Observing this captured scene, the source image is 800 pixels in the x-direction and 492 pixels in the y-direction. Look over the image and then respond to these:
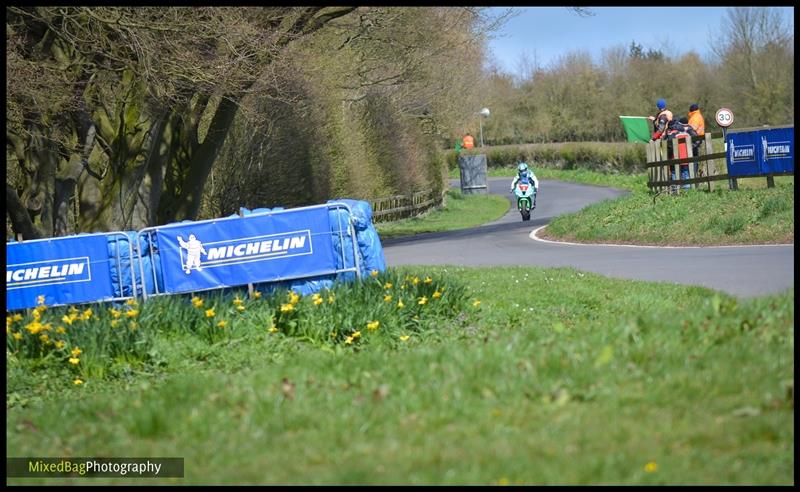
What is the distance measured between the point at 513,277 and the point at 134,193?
355 inches

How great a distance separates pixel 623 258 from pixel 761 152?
631cm

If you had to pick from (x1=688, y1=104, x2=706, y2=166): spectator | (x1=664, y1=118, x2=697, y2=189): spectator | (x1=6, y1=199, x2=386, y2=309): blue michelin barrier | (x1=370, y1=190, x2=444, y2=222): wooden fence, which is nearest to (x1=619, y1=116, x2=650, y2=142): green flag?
(x1=664, y1=118, x2=697, y2=189): spectator

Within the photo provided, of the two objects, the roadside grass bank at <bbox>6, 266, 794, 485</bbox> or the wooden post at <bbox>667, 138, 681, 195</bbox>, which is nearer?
the roadside grass bank at <bbox>6, 266, 794, 485</bbox>

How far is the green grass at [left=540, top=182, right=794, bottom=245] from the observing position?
19656 millimetres

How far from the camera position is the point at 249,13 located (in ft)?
65.7

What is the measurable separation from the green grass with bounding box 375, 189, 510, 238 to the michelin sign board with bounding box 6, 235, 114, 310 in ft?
68.2

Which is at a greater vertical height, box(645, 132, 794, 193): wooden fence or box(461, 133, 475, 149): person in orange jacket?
box(461, 133, 475, 149): person in orange jacket

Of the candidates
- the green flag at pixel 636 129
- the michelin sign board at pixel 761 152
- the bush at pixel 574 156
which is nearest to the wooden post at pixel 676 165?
the michelin sign board at pixel 761 152

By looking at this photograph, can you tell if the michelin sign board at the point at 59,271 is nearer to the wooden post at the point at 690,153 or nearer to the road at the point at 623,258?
the road at the point at 623,258

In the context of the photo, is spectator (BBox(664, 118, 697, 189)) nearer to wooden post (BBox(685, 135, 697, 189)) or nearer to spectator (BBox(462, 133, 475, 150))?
wooden post (BBox(685, 135, 697, 189))

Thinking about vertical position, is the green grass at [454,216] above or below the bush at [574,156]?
below

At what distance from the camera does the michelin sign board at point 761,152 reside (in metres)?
22.4

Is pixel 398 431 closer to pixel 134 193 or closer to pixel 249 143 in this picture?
pixel 134 193

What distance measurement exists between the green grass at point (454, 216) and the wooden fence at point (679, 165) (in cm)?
1092
